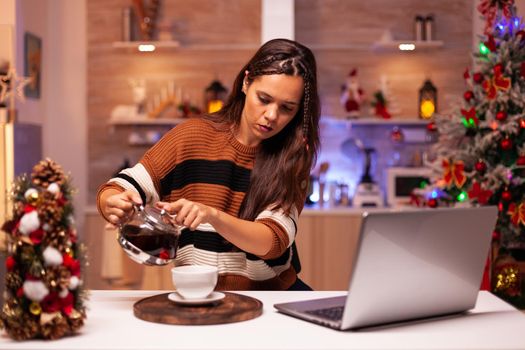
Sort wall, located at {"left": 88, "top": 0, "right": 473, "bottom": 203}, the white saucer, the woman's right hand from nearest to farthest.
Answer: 1. the white saucer
2. the woman's right hand
3. wall, located at {"left": 88, "top": 0, "right": 473, "bottom": 203}

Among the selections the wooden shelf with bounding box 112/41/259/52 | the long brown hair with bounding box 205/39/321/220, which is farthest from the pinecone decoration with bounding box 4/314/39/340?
the wooden shelf with bounding box 112/41/259/52

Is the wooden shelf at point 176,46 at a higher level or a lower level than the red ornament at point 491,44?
higher

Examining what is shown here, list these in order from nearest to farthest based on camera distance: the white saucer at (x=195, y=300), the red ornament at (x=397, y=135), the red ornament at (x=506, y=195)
A: the white saucer at (x=195, y=300) → the red ornament at (x=506, y=195) → the red ornament at (x=397, y=135)

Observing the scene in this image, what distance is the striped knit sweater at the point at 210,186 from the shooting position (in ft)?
7.47

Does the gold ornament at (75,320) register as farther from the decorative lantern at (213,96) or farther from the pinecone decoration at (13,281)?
the decorative lantern at (213,96)

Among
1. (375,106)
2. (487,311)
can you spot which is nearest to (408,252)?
(487,311)

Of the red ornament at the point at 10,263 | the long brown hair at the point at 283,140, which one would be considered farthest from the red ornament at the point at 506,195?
the red ornament at the point at 10,263

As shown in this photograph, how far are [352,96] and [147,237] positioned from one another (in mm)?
4060

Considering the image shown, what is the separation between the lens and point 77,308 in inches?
62.1

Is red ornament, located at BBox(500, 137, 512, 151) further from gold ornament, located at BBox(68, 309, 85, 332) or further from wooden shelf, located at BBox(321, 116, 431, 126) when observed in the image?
gold ornament, located at BBox(68, 309, 85, 332)

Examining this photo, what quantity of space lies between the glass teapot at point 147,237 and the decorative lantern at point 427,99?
417 centimetres

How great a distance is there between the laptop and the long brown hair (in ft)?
1.76

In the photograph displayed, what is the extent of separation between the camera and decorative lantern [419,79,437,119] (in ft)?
18.7

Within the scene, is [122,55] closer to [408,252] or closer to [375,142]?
[375,142]
